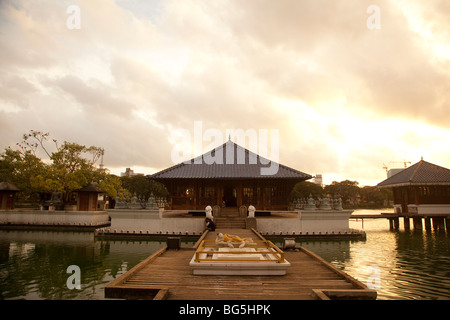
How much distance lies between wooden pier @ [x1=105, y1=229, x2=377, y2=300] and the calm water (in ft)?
9.31

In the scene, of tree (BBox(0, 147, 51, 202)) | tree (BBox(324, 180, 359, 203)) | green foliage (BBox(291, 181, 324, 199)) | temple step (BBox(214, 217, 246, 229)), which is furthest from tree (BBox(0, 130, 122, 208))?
tree (BBox(324, 180, 359, 203))

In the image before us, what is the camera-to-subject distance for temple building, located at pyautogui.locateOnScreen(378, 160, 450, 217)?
3103 centimetres

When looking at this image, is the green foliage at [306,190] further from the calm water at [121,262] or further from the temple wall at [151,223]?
the temple wall at [151,223]

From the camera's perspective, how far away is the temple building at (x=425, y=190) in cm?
3103

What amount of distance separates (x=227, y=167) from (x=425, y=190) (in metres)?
22.8

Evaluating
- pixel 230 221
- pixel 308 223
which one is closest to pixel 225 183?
pixel 230 221

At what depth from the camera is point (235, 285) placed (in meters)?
7.81

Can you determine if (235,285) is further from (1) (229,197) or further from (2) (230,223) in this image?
(1) (229,197)

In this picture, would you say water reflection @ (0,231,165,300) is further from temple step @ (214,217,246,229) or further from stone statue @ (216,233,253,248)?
temple step @ (214,217,246,229)

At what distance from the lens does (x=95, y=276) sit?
12.9m

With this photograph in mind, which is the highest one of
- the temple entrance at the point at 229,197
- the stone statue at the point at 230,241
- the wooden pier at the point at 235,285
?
the temple entrance at the point at 229,197

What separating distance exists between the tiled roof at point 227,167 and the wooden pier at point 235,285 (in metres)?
17.3

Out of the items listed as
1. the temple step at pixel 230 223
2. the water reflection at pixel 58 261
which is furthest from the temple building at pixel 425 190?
the water reflection at pixel 58 261
